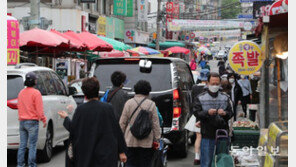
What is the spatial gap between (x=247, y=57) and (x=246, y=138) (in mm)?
2050

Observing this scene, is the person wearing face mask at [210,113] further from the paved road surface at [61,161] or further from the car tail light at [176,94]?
the paved road surface at [61,161]

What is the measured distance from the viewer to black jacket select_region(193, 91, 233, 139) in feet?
25.9

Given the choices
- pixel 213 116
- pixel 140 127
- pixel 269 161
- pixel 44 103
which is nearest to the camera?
pixel 269 161

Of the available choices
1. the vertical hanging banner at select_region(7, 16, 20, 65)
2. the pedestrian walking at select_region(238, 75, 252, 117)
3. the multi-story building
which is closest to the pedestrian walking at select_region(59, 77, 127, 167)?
the vertical hanging banner at select_region(7, 16, 20, 65)

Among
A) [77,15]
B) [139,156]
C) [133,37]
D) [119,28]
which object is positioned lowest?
[139,156]

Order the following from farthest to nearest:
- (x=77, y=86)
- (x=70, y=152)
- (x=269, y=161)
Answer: (x=77, y=86) < (x=269, y=161) < (x=70, y=152)

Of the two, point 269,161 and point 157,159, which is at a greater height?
point 269,161

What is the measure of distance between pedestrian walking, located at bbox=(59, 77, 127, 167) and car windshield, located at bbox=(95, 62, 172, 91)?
4.45m

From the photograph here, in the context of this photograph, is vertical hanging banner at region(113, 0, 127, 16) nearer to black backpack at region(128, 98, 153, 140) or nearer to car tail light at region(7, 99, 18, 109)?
car tail light at region(7, 99, 18, 109)

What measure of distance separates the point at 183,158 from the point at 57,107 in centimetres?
308

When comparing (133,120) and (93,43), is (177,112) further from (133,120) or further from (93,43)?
(93,43)

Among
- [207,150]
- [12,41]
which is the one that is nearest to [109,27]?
[12,41]

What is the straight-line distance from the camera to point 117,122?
580 centimetres
